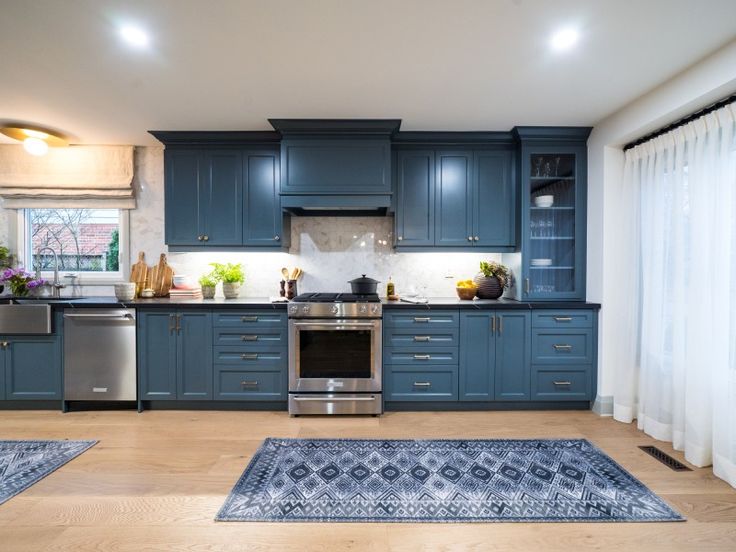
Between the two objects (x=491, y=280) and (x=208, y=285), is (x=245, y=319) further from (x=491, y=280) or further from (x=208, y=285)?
(x=491, y=280)

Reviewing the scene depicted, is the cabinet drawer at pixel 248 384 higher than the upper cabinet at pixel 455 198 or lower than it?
lower

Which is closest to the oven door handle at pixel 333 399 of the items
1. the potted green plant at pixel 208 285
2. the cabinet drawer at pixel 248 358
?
the cabinet drawer at pixel 248 358

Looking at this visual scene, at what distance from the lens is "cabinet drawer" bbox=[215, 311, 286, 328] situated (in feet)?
10.5

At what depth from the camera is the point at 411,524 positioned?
1.84m

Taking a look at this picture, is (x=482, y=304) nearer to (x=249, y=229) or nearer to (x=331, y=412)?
(x=331, y=412)

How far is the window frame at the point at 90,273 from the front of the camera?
383 cm

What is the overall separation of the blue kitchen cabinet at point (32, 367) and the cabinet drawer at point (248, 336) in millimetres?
1394

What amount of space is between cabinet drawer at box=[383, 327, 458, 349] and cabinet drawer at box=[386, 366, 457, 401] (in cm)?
20

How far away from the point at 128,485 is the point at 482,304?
8.96ft

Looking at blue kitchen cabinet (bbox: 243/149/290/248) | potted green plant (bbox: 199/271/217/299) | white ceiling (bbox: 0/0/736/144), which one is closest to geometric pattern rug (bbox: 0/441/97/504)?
potted green plant (bbox: 199/271/217/299)

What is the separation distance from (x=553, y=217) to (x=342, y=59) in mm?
2341

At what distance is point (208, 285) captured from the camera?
358 cm

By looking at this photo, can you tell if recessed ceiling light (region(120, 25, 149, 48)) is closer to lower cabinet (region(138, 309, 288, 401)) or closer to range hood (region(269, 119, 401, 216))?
range hood (region(269, 119, 401, 216))

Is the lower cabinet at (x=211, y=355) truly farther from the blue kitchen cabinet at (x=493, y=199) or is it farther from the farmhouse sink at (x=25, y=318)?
the blue kitchen cabinet at (x=493, y=199)
